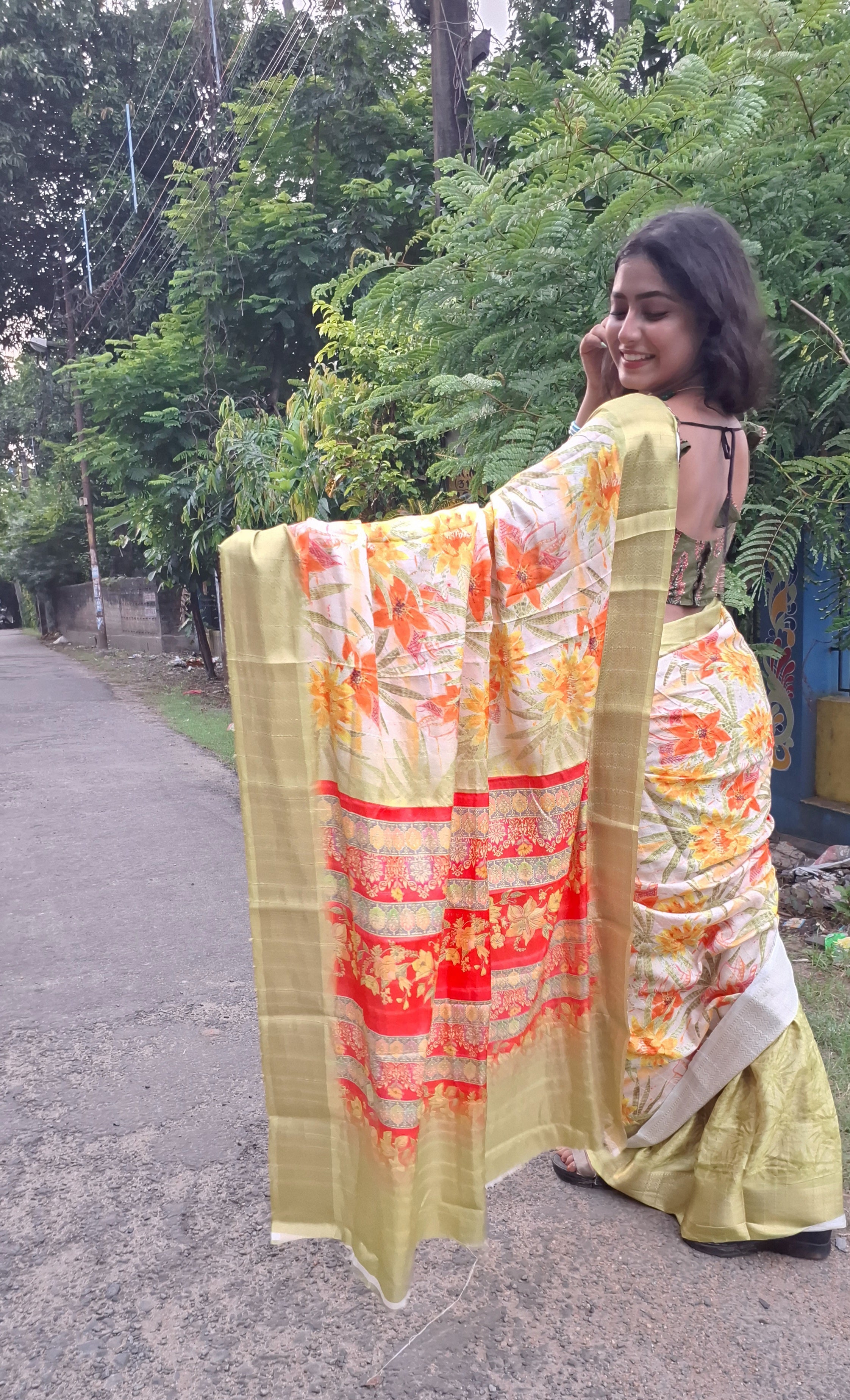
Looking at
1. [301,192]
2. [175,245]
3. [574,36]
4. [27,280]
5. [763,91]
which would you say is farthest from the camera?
[27,280]

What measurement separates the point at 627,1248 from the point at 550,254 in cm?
258

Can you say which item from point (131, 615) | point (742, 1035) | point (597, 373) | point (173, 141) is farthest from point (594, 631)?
point (131, 615)

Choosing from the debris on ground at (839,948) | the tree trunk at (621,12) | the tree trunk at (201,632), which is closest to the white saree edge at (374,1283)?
the debris on ground at (839,948)

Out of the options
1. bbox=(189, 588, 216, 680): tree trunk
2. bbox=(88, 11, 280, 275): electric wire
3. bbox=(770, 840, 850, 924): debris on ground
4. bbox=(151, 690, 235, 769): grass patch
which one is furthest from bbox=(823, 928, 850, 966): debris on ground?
bbox=(88, 11, 280, 275): electric wire

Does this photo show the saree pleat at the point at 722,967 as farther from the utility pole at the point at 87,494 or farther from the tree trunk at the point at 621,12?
the utility pole at the point at 87,494

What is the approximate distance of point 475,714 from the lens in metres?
1.46

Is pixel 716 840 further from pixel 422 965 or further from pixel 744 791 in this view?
pixel 422 965

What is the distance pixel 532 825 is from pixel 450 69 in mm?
5570

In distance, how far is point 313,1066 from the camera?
4.84 ft

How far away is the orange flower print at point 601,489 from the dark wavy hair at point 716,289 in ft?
1.07

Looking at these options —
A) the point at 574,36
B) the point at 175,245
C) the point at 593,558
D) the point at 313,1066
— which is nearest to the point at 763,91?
the point at 593,558

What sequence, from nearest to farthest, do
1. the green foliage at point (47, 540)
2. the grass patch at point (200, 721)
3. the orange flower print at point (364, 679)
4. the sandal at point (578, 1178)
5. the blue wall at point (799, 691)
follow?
the orange flower print at point (364, 679) < the sandal at point (578, 1178) < the blue wall at point (799, 691) < the grass patch at point (200, 721) < the green foliage at point (47, 540)

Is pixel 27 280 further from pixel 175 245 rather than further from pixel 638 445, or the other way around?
pixel 638 445

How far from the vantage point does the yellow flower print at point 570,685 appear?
58.8 inches
